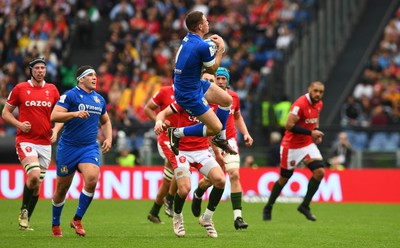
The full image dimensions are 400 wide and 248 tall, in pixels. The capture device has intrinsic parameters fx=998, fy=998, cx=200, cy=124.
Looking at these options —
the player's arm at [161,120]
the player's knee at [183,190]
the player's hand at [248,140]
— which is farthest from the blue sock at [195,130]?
the player's hand at [248,140]

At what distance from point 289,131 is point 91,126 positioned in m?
5.28

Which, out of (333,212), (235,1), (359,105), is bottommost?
(333,212)

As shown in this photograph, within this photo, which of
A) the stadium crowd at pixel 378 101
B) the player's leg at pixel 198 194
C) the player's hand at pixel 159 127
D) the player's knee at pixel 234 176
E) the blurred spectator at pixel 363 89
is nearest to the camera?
the player's hand at pixel 159 127

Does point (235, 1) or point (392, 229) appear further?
point (235, 1)

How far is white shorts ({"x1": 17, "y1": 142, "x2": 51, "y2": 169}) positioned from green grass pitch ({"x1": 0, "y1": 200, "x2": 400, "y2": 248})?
1106 millimetres

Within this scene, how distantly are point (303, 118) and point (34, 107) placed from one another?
5.24 meters

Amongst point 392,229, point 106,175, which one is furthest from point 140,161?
point 392,229

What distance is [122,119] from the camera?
28281mm

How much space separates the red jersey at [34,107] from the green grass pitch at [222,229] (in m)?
1.48

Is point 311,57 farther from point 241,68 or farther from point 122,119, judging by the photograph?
point 122,119

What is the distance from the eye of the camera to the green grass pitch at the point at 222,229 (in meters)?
13.7

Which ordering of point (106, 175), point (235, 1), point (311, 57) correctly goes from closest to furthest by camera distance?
point (106, 175) → point (311, 57) → point (235, 1)

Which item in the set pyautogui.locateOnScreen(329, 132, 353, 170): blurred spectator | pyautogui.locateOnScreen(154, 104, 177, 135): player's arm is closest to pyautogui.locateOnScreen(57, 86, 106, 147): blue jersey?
pyautogui.locateOnScreen(154, 104, 177, 135): player's arm

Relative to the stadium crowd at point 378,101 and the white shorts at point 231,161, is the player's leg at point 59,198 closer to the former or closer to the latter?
the white shorts at point 231,161
